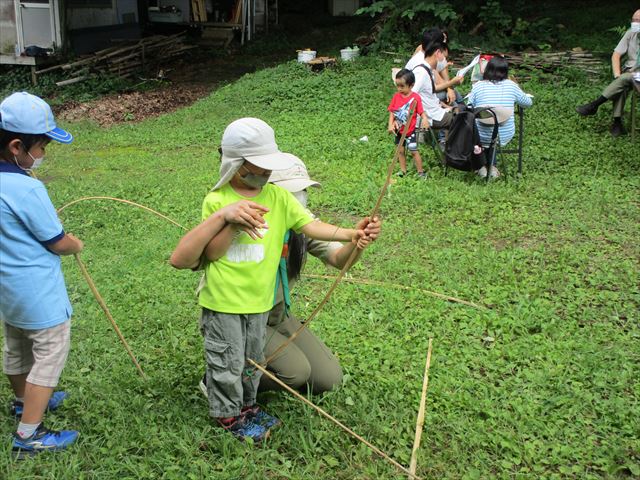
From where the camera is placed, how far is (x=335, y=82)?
1219 centimetres

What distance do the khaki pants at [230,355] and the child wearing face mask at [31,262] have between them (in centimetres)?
69

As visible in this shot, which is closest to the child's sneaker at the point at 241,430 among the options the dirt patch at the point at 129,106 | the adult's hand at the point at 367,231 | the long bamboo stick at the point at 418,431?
the long bamboo stick at the point at 418,431

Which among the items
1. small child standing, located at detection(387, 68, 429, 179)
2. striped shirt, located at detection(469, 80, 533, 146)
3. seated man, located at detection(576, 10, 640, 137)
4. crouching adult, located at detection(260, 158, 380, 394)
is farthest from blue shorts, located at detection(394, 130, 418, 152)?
crouching adult, located at detection(260, 158, 380, 394)

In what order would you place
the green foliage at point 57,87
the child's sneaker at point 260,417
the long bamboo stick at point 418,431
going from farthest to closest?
the green foliage at point 57,87 < the child's sneaker at point 260,417 < the long bamboo stick at point 418,431

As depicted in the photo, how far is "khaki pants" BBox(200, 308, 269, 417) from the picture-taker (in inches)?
121

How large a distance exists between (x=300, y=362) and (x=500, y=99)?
4972 mm

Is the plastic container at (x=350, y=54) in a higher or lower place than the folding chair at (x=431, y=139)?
higher

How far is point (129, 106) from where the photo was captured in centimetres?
1340

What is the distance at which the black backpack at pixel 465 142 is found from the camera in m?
7.12

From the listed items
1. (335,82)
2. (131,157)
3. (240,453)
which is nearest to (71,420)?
(240,453)

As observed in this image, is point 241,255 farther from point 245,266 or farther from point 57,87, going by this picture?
point 57,87

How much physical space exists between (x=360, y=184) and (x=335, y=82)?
5149 mm

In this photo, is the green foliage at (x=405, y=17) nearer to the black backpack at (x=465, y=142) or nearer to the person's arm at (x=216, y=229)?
the black backpack at (x=465, y=142)

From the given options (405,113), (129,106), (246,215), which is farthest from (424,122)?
(129,106)
